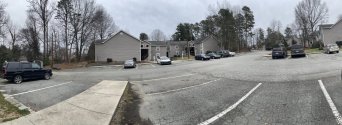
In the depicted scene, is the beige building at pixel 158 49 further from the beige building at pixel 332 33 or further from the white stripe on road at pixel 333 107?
the white stripe on road at pixel 333 107

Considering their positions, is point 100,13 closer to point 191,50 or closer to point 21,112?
point 191,50

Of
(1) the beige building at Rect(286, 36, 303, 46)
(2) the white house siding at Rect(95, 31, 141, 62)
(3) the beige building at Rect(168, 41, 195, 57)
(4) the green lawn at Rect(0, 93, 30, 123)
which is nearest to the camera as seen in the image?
(4) the green lawn at Rect(0, 93, 30, 123)

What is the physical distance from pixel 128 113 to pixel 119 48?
174ft

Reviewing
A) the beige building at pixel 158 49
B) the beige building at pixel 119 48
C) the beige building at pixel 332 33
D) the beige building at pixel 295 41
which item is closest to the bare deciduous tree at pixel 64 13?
the beige building at pixel 119 48

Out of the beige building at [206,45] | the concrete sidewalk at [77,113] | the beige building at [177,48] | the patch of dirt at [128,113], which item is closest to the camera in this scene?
the concrete sidewalk at [77,113]

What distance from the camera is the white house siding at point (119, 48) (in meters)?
60.8

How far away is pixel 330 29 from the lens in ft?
197

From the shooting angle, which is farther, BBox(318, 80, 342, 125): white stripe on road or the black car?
the black car

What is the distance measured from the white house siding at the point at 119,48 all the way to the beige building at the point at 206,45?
26.5 meters

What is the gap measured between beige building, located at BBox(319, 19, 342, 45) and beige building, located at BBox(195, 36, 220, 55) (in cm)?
3116

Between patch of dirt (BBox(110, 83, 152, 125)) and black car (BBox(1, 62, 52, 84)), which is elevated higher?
black car (BBox(1, 62, 52, 84))

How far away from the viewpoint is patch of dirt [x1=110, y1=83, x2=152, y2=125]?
7875 millimetres

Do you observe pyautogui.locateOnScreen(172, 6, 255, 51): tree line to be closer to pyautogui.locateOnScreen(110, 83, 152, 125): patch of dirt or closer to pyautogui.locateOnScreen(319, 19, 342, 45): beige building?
pyautogui.locateOnScreen(319, 19, 342, 45): beige building

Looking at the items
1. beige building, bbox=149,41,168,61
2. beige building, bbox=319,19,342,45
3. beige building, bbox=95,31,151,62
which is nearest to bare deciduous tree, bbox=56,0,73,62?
beige building, bbox=95,31,151,62
